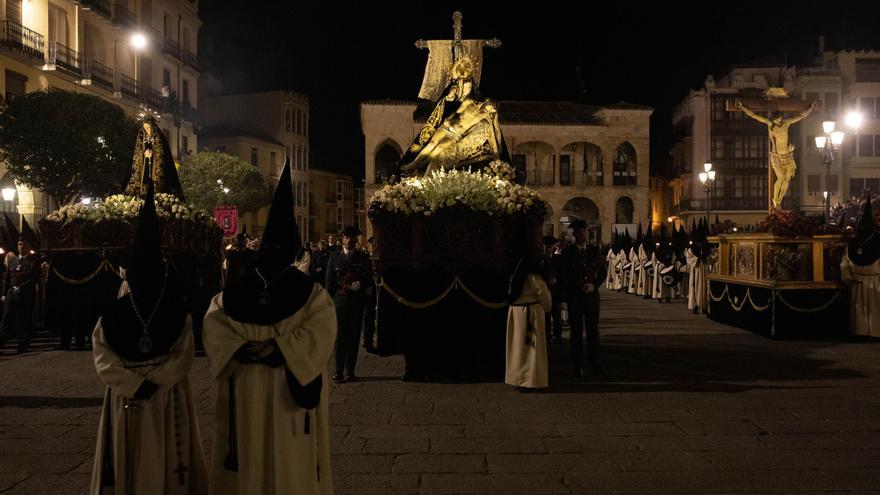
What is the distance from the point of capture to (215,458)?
15.3 feet

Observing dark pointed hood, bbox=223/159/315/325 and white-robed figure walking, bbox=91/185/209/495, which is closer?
white-robed figure walking, bbox=91/185/209/495

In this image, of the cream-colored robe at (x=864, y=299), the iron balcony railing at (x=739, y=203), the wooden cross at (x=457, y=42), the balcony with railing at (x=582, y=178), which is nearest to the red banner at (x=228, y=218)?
the wooden cross at (x=457, y=42)

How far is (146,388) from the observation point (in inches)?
179

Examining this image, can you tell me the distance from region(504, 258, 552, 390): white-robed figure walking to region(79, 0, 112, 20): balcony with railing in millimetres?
35803

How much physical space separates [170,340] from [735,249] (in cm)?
1410

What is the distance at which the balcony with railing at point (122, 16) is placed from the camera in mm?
41438

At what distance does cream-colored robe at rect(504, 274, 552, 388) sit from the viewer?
9.37m

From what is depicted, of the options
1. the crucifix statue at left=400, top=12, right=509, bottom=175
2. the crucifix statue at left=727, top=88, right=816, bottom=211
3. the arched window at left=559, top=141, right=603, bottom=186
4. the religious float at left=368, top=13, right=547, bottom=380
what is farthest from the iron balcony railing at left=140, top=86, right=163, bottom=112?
the religious float at left=368, top=13, right=547, bottom=380

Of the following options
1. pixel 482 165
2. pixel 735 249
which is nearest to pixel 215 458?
pixel 482 165

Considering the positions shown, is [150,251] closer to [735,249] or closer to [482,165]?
[482,165]

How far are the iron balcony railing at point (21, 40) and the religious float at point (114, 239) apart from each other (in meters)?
22.3

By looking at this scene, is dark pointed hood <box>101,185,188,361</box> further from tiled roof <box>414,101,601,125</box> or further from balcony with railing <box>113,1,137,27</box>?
tiled roof <box>414,101,601,125</box>

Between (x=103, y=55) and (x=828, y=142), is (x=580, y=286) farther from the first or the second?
(x=103, y=55)

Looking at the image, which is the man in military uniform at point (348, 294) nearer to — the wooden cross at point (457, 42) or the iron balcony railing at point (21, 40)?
the wooden cross at point (457, 42)
